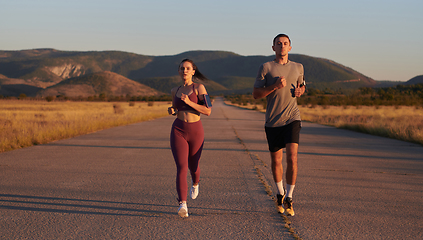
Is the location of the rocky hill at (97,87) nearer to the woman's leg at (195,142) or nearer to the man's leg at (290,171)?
the woman's leg at (195,142)

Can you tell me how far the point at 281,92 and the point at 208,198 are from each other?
1.97 meters

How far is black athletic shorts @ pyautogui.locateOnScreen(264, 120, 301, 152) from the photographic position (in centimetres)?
479

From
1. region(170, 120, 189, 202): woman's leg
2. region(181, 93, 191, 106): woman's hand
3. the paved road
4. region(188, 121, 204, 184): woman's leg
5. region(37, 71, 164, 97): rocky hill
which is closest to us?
the paved road

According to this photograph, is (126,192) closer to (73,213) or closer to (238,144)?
(73,213)

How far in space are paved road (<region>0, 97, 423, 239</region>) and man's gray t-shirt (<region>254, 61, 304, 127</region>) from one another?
121cm

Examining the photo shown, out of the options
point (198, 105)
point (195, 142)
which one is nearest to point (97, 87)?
point (195, 142)

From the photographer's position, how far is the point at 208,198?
5.74m

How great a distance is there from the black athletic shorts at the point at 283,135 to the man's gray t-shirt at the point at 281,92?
0.19 ft

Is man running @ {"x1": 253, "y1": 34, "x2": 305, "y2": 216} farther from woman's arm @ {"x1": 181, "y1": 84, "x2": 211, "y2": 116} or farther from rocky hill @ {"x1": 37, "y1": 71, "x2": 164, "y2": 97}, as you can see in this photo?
rocky hill @ {"x1": 37, "y1": 71, "x2": 164, "y2": 97}

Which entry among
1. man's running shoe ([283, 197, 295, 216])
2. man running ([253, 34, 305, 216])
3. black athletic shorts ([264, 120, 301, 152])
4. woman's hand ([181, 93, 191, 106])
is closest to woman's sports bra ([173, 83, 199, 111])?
woman's hand ([181, 93, 191, 106])

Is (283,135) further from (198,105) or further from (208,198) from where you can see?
(208,198)

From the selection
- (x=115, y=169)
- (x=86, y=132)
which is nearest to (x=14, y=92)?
(x=86, y=132)

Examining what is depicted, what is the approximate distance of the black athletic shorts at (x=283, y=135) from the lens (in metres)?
4.79

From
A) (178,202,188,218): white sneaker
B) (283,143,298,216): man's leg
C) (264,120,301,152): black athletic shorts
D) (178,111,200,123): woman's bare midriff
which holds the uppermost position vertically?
(178,111,200,123): woman's bare midriff
